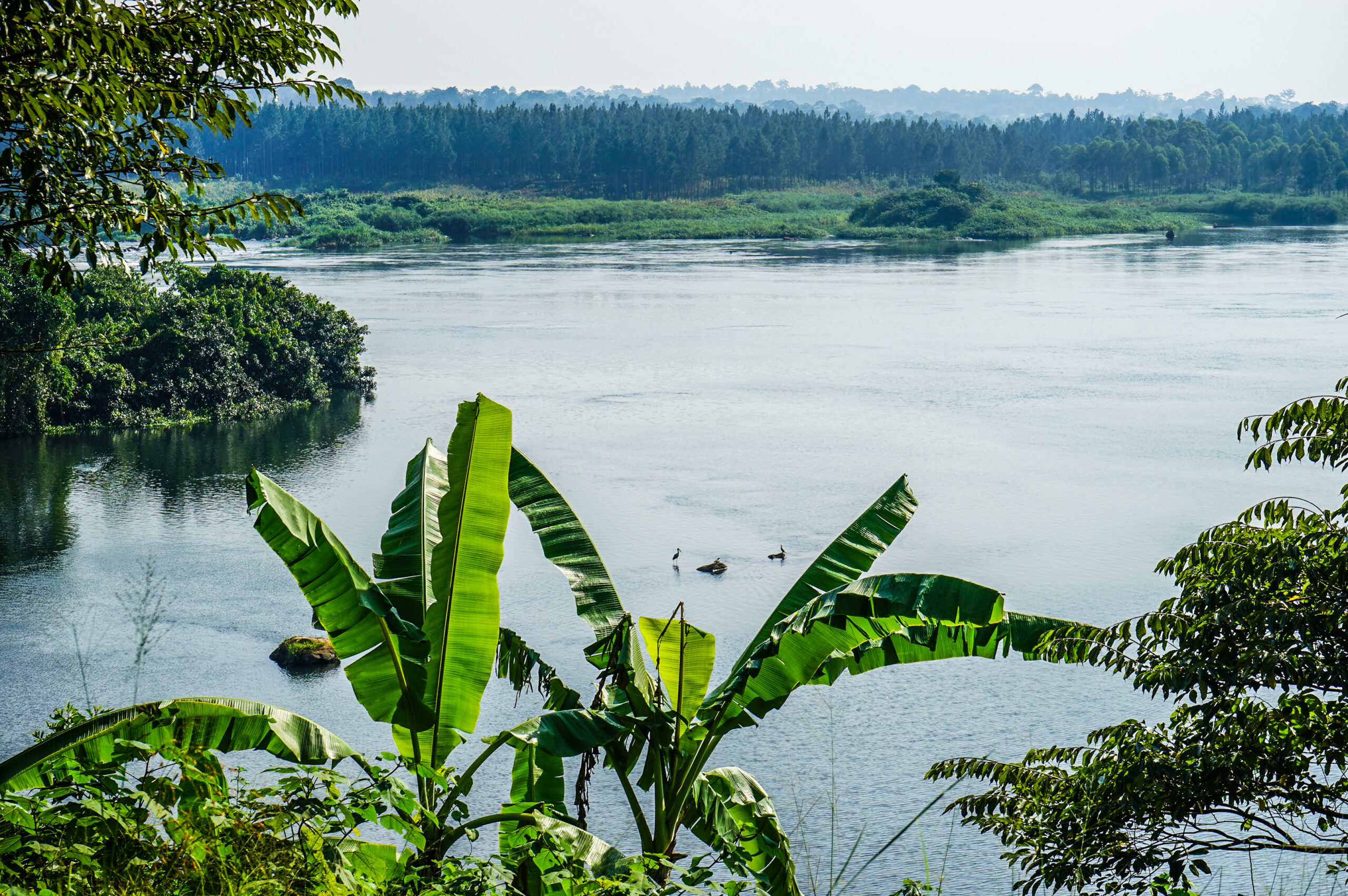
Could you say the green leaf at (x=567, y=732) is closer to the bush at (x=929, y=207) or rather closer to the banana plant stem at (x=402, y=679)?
the banana plant stem at (x=402, y=679)

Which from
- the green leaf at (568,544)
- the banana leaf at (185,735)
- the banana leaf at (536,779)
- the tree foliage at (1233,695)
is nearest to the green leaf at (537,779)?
→ the banana leaf at (536,779)

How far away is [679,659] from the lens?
831 cm

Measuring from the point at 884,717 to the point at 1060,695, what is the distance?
2395mm

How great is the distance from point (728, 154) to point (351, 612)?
132m

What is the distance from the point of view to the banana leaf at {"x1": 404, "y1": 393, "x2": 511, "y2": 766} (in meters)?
8.12

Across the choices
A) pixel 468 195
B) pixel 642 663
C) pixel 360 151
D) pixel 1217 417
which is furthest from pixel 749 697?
pixel 360 151

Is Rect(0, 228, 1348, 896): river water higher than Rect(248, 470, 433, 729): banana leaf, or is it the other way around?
Rect(248, 470, 433, 729): banana leaf

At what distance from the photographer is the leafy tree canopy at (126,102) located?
26.2ft

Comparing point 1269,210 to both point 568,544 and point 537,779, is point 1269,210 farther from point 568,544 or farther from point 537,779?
point 537,779

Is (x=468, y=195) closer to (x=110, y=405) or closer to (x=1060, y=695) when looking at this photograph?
(x=110, y=405)

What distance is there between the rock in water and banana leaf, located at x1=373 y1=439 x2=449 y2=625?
9.83 meters

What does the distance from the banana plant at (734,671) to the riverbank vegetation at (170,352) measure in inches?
976

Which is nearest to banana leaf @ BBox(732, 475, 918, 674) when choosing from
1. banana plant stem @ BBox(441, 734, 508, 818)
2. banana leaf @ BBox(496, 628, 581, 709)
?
banana leaf @ BBox(496, 628, 581, 709)

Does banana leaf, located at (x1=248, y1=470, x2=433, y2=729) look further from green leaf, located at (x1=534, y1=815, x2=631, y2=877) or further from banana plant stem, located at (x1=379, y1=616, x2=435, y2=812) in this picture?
green leaf, located at (x1=534, y1=815, x2=631, y2=877)
